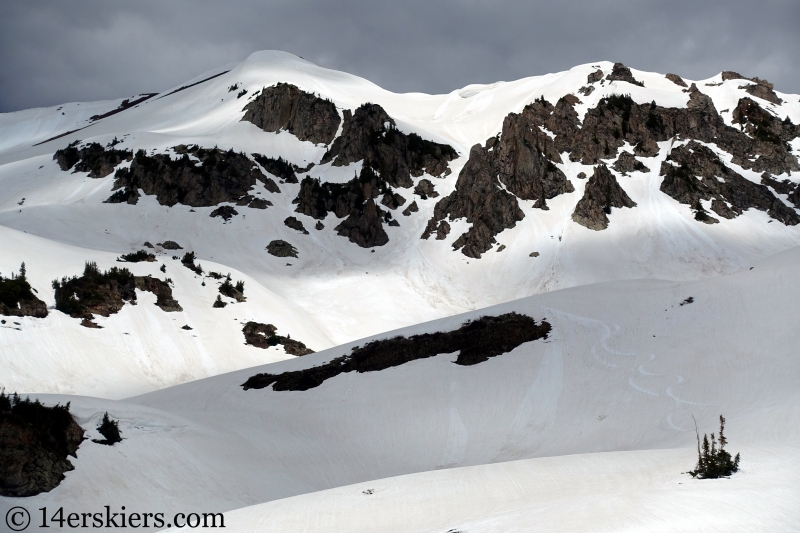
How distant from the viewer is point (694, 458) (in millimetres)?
11250

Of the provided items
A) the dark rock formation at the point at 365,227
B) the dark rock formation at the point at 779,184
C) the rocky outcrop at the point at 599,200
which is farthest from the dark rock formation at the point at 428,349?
the dark rock formation at the point at 779,184

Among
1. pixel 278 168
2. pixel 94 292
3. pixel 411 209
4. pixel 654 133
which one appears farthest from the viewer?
pixel 654 133

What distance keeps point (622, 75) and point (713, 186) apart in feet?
80.9

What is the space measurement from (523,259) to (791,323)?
44400mm

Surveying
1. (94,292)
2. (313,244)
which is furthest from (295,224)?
(94,292)

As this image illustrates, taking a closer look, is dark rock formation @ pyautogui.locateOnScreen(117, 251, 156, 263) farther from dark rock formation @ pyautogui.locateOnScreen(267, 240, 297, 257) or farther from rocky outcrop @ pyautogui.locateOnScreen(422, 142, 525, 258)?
rocky outcrop @ pyautogui.locateOnScreen(422, 142, 525, 258)

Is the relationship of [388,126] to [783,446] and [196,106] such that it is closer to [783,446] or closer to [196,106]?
[196,106]

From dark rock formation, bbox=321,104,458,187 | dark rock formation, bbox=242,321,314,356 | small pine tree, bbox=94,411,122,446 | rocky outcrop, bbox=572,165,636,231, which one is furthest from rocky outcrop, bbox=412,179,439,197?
small pine tree, bbox=94,411,122,446

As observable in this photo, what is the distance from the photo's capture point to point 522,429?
805 inches

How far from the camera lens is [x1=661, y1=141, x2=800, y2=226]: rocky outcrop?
68812 mm

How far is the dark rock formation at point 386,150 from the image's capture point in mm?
78750

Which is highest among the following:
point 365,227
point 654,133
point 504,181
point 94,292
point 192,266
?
point 654,133

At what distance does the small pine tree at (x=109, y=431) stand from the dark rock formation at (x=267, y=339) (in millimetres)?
23610

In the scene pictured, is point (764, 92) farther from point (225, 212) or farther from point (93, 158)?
point (93, 158)
